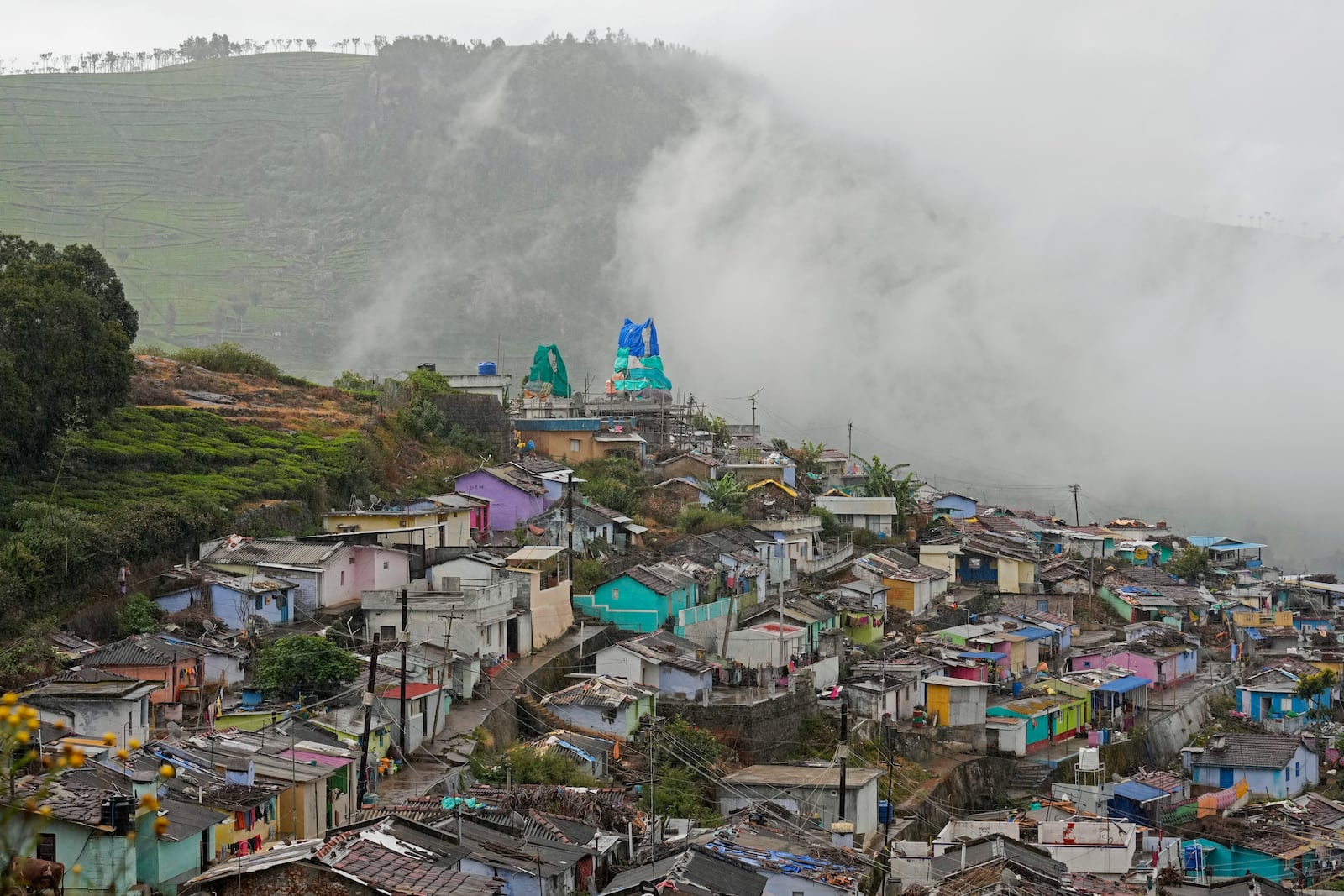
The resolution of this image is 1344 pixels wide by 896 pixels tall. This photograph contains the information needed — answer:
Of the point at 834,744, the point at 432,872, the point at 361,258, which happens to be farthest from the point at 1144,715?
the point at 361,258

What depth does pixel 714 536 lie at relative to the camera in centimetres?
3875

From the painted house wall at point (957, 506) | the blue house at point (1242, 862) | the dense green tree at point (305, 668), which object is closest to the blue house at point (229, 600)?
the dense green tree at point (305, 668)

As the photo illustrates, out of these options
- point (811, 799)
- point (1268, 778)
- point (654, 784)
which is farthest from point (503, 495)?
point (1268, 778)

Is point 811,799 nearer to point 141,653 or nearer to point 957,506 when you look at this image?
point 141,653

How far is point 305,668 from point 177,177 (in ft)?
391

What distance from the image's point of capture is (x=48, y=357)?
29.5 metres

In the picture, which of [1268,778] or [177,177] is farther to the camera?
[177,177]

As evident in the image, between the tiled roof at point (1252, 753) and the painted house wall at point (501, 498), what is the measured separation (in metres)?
17.5

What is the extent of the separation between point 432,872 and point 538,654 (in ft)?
53.3

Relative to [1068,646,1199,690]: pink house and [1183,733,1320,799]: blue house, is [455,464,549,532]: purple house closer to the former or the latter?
[1068,646,1199,690]: pink house

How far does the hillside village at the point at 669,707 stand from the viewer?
52.7 feet

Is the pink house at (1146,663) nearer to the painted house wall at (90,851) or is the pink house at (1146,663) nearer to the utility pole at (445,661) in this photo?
the utility pole at (445,661)

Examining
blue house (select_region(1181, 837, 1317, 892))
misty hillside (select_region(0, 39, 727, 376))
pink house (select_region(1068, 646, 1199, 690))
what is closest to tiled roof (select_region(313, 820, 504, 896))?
blue house (select_region(1181, 837, 1317, 892))

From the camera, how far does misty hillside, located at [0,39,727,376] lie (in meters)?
113
